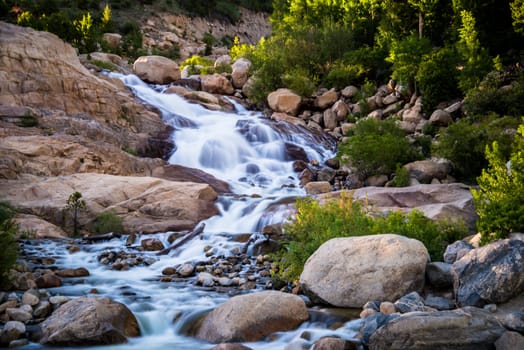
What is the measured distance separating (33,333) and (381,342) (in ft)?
13.8

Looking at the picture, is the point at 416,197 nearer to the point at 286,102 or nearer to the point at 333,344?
the point at 333,344

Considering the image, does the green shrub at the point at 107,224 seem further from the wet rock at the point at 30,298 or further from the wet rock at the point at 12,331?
the wet rock at the point at 12,331

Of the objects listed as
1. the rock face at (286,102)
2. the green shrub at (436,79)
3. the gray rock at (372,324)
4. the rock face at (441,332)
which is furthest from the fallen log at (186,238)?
the rock face at (286,102)

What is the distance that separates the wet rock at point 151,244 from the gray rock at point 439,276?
647cm

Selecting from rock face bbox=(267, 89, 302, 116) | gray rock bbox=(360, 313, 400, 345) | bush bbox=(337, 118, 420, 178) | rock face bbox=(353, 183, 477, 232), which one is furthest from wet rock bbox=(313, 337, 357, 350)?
rock face bbox=(267, 89, 302, 116)

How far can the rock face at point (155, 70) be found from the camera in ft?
107

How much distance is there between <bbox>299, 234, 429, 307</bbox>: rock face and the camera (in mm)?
7125

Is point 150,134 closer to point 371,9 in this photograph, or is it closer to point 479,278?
point 479,278

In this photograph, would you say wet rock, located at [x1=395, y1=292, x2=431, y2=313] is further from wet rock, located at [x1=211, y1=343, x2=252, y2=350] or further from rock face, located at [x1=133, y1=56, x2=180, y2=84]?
rock face, located at [x1=133, y1=56, x2=180, y2=84]

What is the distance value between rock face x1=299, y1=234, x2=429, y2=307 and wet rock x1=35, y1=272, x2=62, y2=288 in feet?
13.6

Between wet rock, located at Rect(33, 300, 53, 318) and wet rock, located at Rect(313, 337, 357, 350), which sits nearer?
wet rock, located at Rect(313, 337, 357, 350)

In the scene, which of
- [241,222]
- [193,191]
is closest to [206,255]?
[241,222]

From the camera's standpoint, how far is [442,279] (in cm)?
723

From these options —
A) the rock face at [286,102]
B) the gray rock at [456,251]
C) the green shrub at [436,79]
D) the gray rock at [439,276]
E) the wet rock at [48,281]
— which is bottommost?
the wet rock at [48,281]
